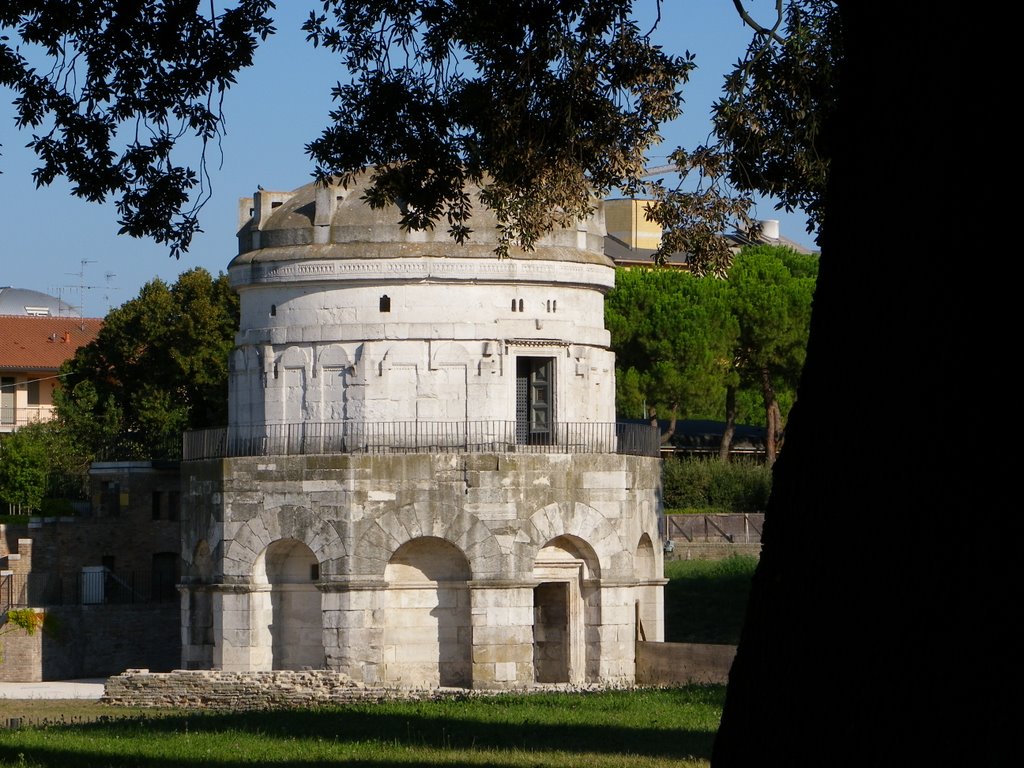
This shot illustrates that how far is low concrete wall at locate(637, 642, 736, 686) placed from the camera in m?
30.4

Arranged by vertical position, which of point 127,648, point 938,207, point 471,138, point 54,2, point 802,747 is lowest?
point 127,648

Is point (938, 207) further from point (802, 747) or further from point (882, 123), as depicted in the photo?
point (802, 747)

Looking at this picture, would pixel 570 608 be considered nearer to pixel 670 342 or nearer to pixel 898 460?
pixel 898 460

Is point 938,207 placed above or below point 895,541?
above

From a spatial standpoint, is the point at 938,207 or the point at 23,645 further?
the point at 23,645

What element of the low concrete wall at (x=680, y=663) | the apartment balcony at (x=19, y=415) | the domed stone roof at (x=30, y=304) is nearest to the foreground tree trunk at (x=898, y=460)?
the low concrete wall at (x=680, y=663)

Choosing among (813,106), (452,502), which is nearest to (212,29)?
(813,106)

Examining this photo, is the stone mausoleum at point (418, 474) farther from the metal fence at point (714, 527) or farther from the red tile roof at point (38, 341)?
the red tile roof at point (38, 341)

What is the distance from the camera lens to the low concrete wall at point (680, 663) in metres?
30.4

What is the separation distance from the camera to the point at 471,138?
49.8ft

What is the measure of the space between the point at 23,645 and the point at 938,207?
3605cm

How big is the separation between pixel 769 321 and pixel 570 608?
99.1 feet

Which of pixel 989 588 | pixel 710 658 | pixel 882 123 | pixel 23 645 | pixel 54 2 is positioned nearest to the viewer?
pixel 989 588

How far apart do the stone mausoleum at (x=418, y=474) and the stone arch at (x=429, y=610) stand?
0.04 meters
